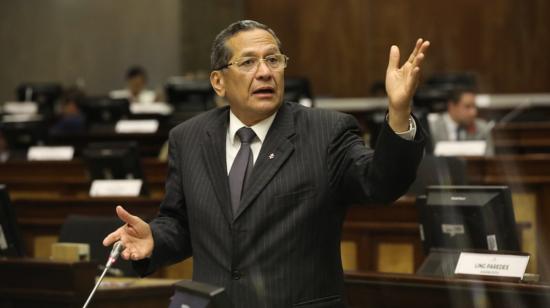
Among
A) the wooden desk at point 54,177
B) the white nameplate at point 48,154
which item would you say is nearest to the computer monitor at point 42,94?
the white nameplate at point 48,154

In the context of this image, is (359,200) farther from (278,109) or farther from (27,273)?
(27,273)

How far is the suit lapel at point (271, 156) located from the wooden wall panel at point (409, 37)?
9.44m

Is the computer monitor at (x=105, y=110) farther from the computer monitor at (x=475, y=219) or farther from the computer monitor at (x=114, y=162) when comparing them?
the computer monitor at (x=475, y=219)

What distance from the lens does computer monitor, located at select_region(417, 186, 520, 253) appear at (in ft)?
12.1

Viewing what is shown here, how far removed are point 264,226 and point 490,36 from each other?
386 inches

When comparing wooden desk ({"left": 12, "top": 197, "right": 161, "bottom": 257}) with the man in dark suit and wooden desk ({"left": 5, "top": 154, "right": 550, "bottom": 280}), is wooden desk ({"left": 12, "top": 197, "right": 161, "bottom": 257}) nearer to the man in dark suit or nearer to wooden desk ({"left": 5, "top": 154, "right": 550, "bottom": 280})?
wooden desk ({"left": 5, "top": 154, "right": 550, "bottom": 280})

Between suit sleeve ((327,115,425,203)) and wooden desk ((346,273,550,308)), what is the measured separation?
0.78 metres

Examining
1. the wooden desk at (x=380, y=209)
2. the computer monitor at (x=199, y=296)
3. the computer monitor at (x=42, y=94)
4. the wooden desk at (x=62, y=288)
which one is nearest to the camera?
the computer monitor at (x=199, y=296)

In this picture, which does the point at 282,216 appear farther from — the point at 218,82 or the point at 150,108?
the point at 150,108

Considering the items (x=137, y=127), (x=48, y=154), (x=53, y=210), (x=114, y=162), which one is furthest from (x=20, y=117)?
(x=53, y=210)

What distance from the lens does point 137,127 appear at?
942 centimetres

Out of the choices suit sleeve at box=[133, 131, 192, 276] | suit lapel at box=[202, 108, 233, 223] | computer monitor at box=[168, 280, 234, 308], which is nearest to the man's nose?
suit lapel at box=[202, 108, 233, 223]

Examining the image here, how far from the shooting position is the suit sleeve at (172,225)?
274 cm

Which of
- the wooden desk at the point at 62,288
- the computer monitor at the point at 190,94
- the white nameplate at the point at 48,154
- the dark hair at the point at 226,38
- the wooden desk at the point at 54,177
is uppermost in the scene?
the dark hair at the point at 226,38
